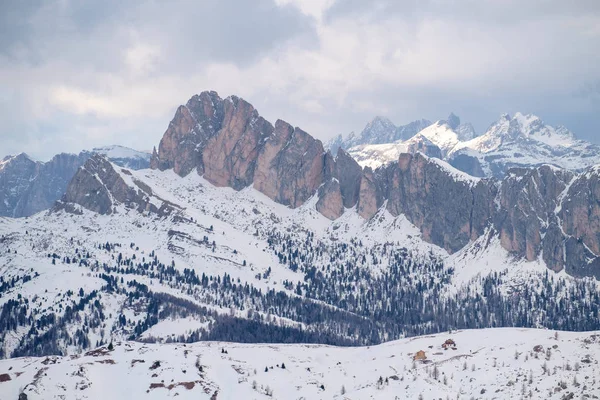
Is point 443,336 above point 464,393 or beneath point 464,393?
above

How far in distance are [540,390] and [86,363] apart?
280 ft

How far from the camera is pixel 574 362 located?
139625 mm

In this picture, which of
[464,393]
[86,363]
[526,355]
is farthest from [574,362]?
[86,363]

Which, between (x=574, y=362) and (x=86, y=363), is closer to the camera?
(x=574, y=362)

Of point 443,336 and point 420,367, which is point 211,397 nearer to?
point 420,367

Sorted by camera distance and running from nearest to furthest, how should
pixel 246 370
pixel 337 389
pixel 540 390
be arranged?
pixel 540 390
pixel 337 389
pixel 246 370

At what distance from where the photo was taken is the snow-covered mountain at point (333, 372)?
135 metres

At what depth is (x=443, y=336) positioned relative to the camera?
18600cm

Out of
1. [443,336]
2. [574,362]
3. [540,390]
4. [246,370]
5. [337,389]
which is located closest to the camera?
[540,390]

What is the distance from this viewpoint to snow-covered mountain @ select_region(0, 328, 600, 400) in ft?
444

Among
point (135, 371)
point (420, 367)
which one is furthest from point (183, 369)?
point (420, 367)

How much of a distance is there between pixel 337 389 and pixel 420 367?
1755 cm

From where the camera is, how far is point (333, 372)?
164 metres

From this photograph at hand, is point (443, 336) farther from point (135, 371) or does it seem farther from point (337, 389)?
point (135, 371)
